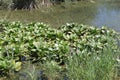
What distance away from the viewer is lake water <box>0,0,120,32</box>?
12.3 metres

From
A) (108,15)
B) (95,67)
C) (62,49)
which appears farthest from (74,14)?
(95,67)

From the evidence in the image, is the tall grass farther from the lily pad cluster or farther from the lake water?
the lake water

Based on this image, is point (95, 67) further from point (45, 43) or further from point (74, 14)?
point (74, 14)

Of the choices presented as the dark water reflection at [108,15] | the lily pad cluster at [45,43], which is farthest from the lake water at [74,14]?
the lily pad cluster at [45,43]

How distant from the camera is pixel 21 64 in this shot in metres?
6.80

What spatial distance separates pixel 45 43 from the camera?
7.25 meters

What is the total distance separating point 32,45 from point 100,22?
531 cm

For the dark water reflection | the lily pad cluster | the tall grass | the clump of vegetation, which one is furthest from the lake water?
the tall grass

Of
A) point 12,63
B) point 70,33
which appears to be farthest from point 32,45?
point 70,33

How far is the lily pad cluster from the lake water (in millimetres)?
2662

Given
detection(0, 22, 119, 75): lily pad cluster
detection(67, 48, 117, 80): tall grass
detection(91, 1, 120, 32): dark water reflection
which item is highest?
detection(67, 48, 117, 80): tall grass

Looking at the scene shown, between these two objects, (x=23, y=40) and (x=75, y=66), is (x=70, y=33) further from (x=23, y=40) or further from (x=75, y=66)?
(x=75, y=66)

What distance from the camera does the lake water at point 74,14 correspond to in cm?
1234

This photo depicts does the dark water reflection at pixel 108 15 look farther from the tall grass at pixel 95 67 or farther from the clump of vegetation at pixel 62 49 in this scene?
the tall grass at pixel 95 67
